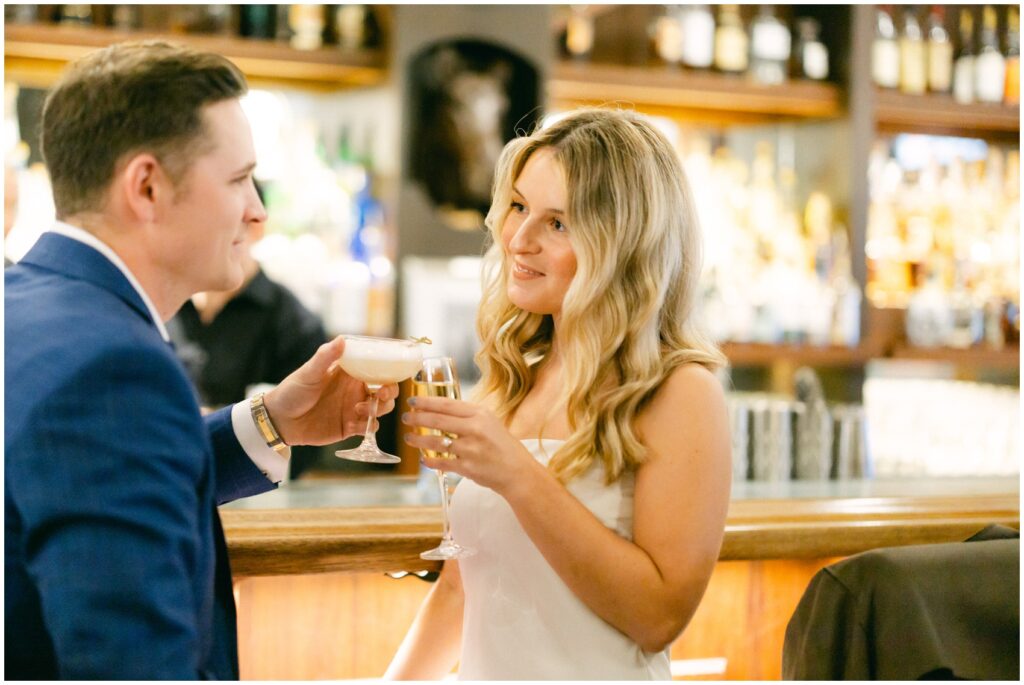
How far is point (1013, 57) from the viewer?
490 cm

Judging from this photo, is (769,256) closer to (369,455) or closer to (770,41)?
(770,41)

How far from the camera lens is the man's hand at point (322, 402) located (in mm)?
1622

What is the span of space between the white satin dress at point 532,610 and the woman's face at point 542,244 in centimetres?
23

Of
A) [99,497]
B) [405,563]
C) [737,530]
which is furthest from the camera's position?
[737,530]

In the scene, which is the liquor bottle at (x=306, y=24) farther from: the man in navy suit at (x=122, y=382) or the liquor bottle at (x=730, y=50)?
the man in navy suit at (x=122, y=382)

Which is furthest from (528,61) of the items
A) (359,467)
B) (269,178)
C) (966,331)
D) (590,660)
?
(590,660)

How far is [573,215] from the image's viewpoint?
1.65 m

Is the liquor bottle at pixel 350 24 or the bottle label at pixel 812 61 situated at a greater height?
the liquor bottle at pixel 350 24

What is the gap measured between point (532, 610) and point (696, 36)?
3.37 metres

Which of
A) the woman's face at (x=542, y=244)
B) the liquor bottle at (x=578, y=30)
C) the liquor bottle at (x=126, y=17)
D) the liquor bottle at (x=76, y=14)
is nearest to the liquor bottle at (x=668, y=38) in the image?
the liquor bottle at (x=578, y=30)

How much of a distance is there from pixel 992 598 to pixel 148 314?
1.24m

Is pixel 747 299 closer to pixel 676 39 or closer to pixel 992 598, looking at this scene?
pixel 676 39

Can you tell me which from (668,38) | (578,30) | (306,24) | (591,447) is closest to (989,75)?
(668,38)

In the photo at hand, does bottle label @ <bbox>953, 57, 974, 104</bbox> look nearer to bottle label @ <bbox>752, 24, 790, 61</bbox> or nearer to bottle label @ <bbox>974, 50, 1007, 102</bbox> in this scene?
bottle label @ <bbox>974, 50, 1007, 102</bbox>
